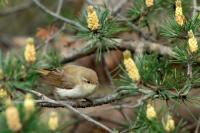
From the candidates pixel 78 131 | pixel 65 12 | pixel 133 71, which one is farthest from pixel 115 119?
pixel 133 71

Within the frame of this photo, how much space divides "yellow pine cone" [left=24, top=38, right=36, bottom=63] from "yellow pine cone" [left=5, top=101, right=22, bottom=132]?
0.67 feet

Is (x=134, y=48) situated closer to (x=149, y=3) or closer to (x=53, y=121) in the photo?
(x=149, y=3)

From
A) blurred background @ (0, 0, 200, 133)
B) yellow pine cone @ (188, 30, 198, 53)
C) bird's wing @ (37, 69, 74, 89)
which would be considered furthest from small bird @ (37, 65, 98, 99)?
yellow pine cone @ (188, 30, 198, 53)

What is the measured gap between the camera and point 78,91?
204cm

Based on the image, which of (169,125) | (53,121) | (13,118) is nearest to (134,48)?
(169,125)

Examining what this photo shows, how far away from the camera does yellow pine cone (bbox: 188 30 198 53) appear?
168 centimetres

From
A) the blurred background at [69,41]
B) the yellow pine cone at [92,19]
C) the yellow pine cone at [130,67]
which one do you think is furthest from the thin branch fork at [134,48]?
the yellow pine cone at [130,67]

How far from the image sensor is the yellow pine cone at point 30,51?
4.61ft

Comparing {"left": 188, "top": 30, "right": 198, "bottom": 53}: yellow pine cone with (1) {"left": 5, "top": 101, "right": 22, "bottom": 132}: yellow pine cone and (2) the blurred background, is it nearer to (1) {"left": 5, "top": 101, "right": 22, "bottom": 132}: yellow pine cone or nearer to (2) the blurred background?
(2) the blurred background

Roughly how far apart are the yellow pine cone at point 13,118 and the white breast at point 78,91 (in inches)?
28.9

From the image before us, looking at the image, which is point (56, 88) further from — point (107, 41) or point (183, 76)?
point (183, 76)

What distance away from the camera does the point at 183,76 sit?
1.81 metres

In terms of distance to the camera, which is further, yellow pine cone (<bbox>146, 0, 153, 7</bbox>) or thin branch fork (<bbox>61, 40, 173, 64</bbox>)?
thin branch fork (<bbox>61, 40, 173, 64</bbox>)

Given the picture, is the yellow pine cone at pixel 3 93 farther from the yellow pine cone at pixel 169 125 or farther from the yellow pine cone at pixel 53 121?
the yellow pine cone at pixel 169 125
